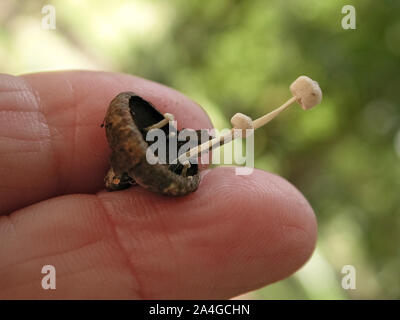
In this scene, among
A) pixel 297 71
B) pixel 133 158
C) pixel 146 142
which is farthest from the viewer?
pixel 297 71

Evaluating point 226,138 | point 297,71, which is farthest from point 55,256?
point 297,71

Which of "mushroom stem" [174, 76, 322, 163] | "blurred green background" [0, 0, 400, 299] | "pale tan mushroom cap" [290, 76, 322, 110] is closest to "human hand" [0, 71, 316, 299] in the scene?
"mushroom stem" [174, 76, 322, 163]

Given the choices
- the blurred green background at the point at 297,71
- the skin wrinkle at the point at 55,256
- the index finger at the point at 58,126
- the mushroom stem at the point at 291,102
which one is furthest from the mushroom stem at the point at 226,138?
the blurred green background at the point at 297,71

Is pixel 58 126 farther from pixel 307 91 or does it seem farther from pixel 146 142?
pixel 307 91

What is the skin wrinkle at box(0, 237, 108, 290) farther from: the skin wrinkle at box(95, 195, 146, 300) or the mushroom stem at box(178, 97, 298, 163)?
the mushroom stem at box(178, 97, 298, 163)

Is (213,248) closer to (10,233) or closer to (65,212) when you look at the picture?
(65,212)

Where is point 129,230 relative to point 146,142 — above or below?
below
